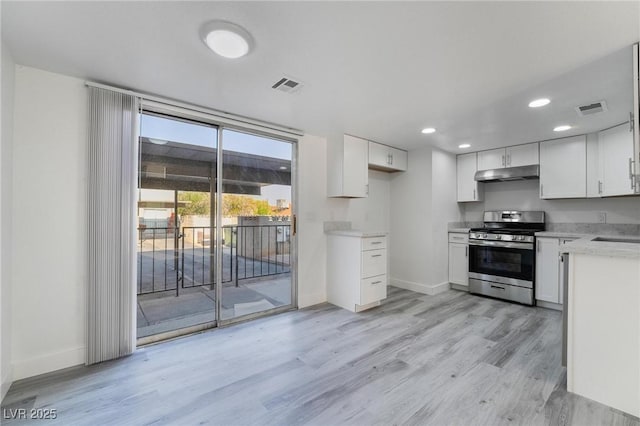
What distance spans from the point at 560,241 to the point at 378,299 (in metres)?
2.42

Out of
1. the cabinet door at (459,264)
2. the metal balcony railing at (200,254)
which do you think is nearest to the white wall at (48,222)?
the metal balcony railing at (200,254)

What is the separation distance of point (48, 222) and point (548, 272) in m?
5.27

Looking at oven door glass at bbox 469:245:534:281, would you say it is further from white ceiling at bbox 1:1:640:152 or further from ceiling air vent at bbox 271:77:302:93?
ceiling air vent at bbox 271:77:302:93

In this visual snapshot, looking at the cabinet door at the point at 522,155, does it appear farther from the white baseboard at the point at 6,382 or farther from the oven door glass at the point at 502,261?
the white baseboard at the point at 6,382

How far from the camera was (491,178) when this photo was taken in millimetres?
4129

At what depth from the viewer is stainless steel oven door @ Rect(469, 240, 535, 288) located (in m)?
3.62

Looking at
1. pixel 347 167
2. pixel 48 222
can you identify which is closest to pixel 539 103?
pixel 347 167

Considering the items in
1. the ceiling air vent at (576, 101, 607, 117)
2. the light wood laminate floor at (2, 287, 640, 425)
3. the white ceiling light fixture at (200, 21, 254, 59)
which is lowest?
the light wood laminate floor at (2, 287, 640, 425)

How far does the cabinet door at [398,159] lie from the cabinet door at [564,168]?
1.82 metres

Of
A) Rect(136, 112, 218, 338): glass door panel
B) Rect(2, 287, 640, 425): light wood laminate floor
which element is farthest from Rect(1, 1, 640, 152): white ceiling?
Rect(2, 287, 640, 425): light wood laminate floor

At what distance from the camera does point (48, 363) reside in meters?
1.99

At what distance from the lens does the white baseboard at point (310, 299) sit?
137 inches

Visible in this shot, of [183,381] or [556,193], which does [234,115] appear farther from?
[556,193]

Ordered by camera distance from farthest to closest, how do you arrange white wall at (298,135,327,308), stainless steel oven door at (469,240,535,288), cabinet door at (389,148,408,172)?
1. cabinet door at (389,148,408,172)
2. stainless steel oven door at (469,240,535,288)
3. white wall at (298,135,327,308)
